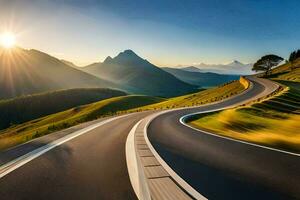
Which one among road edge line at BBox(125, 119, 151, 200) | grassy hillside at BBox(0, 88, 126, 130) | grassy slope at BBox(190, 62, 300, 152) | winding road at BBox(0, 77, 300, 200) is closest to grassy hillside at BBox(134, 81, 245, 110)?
grassy slope at BBox(190, 62, 300, 152)

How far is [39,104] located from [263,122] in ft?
503

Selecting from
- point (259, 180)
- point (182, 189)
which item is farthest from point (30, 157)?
point (259, 180)

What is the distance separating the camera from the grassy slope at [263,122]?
1974 cm

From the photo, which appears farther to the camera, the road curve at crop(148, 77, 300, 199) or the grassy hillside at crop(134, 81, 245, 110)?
the grassy hillside at crop(134, 81, 245, 110)

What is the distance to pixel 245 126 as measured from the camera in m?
27.2

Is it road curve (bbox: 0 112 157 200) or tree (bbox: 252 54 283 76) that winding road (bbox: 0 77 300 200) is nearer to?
road curve (bbox: 0 112 157 200)

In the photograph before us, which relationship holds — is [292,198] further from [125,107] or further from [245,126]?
[125,107]

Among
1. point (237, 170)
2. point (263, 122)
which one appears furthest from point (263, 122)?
point (237, 170)

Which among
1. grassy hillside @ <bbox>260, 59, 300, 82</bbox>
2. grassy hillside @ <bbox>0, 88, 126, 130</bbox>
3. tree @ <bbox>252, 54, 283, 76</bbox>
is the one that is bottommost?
grassy hillside @ <bbox>0, 88, 126, 130</bbox>

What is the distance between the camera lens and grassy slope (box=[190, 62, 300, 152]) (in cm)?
1974

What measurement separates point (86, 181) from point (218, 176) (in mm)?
3130

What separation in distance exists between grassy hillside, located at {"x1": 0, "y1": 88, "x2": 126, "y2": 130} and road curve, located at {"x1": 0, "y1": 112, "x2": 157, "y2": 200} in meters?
144

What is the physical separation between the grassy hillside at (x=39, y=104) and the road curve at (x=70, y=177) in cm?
14385

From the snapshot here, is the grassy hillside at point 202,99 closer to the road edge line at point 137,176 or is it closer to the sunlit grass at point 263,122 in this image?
the sunlit grass at point 263,122
